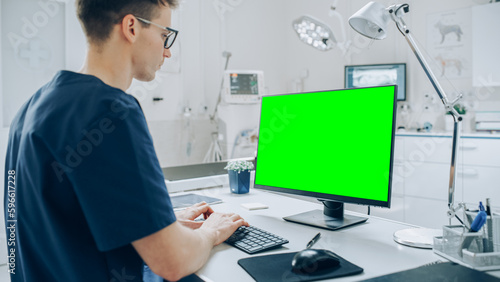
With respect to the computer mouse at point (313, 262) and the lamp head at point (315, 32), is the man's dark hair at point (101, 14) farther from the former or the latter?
the lamp head at point (315, 32)

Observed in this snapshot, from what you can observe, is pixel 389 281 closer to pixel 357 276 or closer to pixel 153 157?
pixel 357 276

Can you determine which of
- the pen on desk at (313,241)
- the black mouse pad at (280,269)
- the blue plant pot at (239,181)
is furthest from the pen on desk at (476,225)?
the blue plant pot at (239,181)

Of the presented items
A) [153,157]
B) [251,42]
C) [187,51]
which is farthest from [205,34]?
[153,157]

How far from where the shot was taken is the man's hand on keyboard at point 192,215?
120cm

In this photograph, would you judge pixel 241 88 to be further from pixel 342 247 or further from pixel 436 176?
pixel 342 247

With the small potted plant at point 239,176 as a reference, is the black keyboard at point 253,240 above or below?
below

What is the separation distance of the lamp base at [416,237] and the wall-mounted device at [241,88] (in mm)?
2672

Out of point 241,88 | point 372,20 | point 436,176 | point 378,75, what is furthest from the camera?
point 378,75

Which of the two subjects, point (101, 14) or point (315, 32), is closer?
point (101, 14)

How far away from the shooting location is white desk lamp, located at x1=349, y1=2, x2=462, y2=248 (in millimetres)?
1082

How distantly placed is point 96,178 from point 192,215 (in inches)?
23.1

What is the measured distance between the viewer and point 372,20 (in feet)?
4.03

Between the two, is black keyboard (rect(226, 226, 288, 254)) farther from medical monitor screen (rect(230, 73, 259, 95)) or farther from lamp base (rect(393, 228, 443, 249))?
medical monitor screen (rect(230, 73, 259, 95))

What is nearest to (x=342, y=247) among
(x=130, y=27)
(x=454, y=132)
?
(x=454, y=132)
